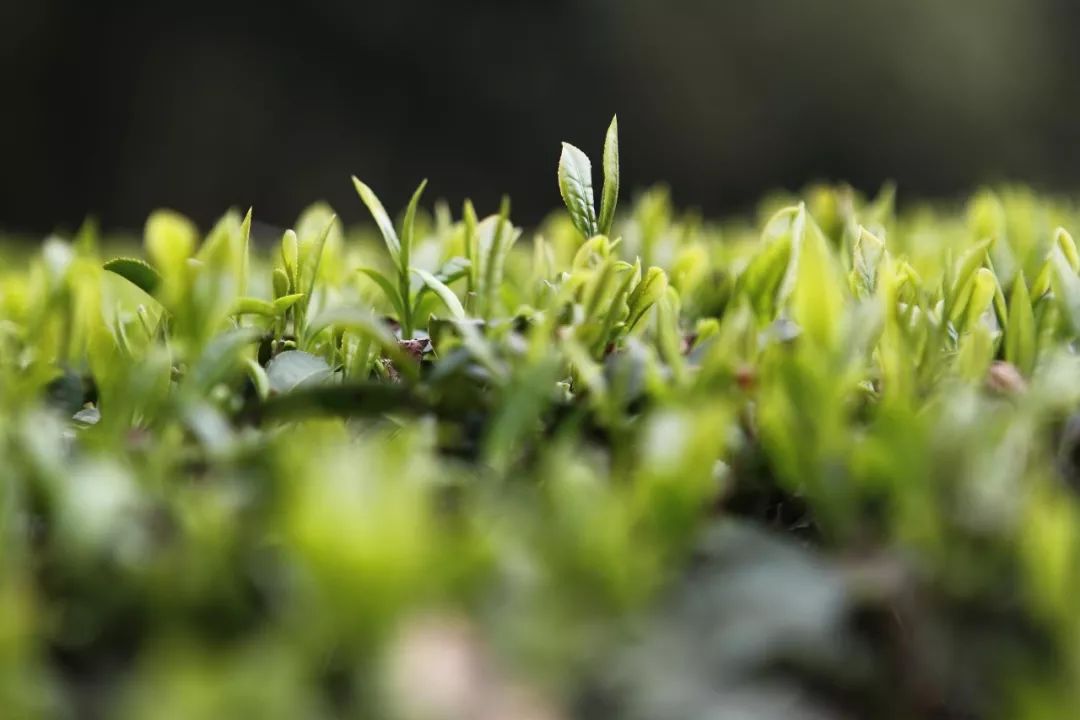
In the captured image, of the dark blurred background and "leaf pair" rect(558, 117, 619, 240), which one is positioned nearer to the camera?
"leaf pair" rect(558, 117, 619, 240)

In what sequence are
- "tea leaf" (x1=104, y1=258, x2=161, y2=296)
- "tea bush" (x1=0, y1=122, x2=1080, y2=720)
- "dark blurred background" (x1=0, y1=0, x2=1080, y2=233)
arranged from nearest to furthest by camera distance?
"tea bush" (x1=0, y1=122, x2=1080, y2=720)
"tea leaf" (x1=104, y1=258, x2=161, y2=296)
"dark blurred background" (x1=0, y1=0, x2=1080, y2=233)

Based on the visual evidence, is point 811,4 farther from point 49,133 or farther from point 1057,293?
Result: point 1057,293

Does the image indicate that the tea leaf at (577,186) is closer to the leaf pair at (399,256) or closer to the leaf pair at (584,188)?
the leaf pair at (584,188)

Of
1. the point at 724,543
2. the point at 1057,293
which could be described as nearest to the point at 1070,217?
the point at 1057,293

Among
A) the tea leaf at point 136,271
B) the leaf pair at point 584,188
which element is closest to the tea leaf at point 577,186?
the leaf pair at point 584,188

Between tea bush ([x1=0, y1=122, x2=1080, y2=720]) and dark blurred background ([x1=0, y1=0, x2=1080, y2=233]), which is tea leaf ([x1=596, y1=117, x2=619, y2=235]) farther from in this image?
dark blurred background ([x1=0, y1=0, x2=1080, y2=233])

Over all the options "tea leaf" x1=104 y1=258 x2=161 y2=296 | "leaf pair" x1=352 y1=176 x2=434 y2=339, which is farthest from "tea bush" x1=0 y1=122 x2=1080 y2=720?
"leaf pair" x1=352 y1=176 x2=434 y2=339

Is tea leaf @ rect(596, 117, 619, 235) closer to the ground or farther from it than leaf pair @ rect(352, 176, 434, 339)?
farther from it
